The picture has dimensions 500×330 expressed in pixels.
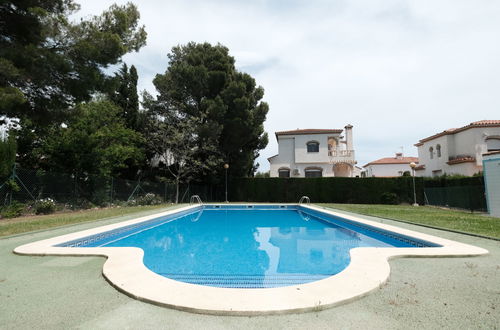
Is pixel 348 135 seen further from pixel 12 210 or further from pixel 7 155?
pixel 12 210

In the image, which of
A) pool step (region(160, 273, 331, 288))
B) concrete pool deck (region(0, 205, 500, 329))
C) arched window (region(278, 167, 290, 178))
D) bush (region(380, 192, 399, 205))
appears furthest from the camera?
arched window (region(278, 167, 290, 178))

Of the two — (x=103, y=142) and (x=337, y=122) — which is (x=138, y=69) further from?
(x=337, y=122)

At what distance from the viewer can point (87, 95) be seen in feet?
36.4

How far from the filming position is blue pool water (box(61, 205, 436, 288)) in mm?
4414

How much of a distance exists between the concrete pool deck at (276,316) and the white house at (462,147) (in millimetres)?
22737

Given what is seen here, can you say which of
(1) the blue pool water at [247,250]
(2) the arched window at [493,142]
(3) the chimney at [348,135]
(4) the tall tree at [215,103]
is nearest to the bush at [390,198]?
(3) the chimney at [348,135]

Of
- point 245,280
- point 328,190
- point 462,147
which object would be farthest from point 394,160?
point 245,280

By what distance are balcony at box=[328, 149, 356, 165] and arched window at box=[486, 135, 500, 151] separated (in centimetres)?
1029

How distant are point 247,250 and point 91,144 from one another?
14133 millimetres

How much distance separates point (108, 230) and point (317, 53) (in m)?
10.5

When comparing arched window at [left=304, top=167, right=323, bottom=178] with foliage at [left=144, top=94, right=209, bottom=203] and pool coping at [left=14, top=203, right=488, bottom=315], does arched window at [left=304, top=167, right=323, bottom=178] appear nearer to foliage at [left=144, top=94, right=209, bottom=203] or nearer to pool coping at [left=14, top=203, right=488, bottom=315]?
foliage at [left=144, top=94, right=209, bottom=203]

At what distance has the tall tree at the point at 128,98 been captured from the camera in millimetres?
21484

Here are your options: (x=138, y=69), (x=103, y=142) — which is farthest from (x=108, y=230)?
(x=138, y=69)

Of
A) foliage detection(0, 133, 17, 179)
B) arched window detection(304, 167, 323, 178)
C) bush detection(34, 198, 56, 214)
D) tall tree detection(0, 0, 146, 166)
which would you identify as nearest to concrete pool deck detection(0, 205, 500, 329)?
tall tree detection(0, 0, 146, 166)
